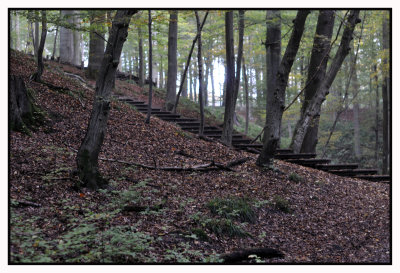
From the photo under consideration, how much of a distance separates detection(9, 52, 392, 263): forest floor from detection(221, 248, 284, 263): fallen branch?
8 centimetres

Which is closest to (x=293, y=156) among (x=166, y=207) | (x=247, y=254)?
(x=166, y=207)

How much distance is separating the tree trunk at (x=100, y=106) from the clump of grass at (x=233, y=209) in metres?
1.97

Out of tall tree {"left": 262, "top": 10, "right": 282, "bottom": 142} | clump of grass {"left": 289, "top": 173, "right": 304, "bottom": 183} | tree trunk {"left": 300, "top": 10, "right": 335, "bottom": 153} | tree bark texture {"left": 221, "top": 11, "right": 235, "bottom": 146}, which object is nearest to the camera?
clump of grass {"left": 289, "top": 173, "right": 304, "bottom": 183}

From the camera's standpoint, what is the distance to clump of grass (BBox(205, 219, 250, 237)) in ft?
15.9

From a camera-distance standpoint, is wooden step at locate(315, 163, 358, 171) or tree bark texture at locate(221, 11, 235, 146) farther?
wooden step at locate(315, 163, 358, 171)

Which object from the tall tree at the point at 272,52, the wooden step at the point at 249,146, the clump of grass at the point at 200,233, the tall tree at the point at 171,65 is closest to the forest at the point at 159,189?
the clump of grass at the point at 200,233

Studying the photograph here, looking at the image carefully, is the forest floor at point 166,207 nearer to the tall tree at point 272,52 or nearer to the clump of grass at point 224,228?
the clump of grass at point 224,228

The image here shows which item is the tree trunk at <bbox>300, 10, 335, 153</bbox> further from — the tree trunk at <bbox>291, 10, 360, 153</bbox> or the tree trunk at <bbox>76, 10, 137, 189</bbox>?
the tree trunk at <bbox>76, 10, 137, 189</bbox>

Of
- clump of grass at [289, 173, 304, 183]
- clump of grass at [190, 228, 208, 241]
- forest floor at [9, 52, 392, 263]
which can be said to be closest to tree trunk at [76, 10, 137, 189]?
forest floor at [9, 52, 392, 263]

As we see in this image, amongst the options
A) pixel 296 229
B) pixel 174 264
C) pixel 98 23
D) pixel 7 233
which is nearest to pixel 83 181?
pixel 7 233

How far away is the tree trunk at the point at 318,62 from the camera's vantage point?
1089 cm

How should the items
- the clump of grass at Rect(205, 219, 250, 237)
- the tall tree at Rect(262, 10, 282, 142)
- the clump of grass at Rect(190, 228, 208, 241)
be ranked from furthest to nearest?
the tall tree at Rect(262, 10, 282, 142) → the clump of grass at Rect(205, 219, 250, 237) → the clump of grass at Rect(190, 228, 208, 241)

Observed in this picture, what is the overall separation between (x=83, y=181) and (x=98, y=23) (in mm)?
5033

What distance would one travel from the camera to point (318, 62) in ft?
37.7
